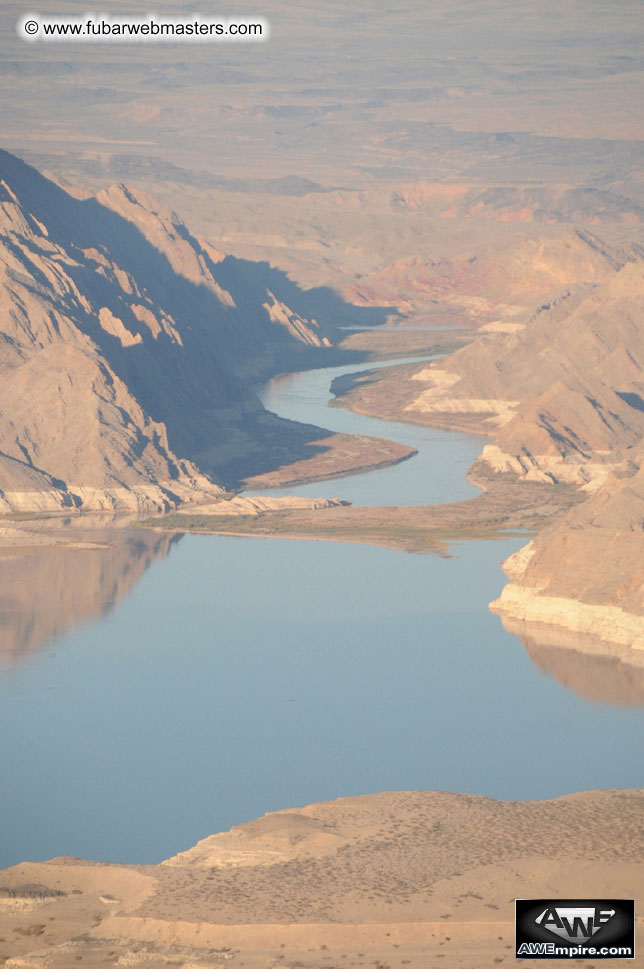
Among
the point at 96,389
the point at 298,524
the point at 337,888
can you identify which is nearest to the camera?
the point at 337,888

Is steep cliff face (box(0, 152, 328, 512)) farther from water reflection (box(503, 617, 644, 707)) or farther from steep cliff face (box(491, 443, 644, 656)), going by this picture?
water reflection (box(503, 617, 644, 707))

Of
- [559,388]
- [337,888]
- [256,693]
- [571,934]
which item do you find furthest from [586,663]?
[559,388]

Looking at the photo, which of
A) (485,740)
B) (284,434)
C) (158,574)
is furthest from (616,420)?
(485,740)

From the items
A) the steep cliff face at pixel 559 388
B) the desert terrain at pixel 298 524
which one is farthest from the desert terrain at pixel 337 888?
the steep cliff face at pixel 559 388

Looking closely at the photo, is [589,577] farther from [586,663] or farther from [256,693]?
[256,693]

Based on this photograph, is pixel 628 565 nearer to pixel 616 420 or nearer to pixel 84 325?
pixel 616 420

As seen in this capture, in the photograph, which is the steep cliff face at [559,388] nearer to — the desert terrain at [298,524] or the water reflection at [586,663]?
the desert terrain at [298,524]

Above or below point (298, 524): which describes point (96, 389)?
above
